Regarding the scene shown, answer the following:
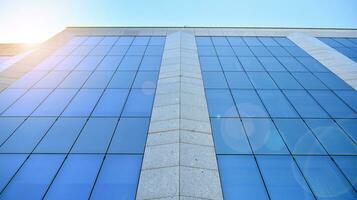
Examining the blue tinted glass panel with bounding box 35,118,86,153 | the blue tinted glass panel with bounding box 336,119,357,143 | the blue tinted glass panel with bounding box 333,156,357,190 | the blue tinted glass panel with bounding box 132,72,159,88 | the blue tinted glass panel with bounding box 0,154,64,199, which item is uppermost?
the blue tinted glass panel with bounding box 132,72,159,88

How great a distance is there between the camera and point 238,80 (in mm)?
19547

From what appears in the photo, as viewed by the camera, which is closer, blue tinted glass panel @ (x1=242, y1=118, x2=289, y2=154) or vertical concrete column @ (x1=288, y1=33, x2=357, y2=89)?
blue tinted glass panel @ (x1=242, y1=118, x2=289, y2=154)

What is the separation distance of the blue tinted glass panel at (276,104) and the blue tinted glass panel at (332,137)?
130cm

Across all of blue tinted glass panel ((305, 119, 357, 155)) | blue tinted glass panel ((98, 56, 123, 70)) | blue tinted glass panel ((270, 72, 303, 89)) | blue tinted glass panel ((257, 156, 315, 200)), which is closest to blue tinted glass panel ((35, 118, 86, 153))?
blue tinted glass panel ((98, 56, 123, 70))

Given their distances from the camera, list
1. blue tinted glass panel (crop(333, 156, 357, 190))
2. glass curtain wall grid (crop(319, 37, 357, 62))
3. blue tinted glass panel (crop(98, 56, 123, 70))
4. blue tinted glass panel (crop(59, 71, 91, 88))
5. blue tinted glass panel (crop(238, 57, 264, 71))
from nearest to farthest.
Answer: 1. blue tinted glass panel (crop(333, 156, 357, 190))
2. blue tinted glass panel (crop(59, 71, 91, 88))
3. blue tinted glass panel (crop(238, 57, 264, 71))
4. blue tinted glass panel (crop(98, 56, 123, 70))
5. glass curtain wall grid (crop(319, 37, 357, 62))

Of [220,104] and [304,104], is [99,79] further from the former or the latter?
[304,104]

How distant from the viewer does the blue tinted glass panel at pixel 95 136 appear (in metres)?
13.2

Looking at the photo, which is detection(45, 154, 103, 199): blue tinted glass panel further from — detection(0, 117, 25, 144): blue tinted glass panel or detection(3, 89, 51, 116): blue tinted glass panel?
detection(3, 89, 51, 116): blue tinted glass panel

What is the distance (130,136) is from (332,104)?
1311 centimetres

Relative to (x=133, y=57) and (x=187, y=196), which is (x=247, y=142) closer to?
(x=187, y=196)

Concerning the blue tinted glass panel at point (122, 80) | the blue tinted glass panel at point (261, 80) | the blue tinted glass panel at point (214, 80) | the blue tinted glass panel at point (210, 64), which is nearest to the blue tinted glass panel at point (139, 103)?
the blue tinted glass panel at point (122, 80)

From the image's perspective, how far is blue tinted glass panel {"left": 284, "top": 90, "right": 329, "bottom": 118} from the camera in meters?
15.8

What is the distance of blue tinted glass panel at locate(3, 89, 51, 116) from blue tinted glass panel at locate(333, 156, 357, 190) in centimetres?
1752

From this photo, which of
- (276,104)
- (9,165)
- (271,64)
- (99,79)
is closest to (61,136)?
(9,165)
